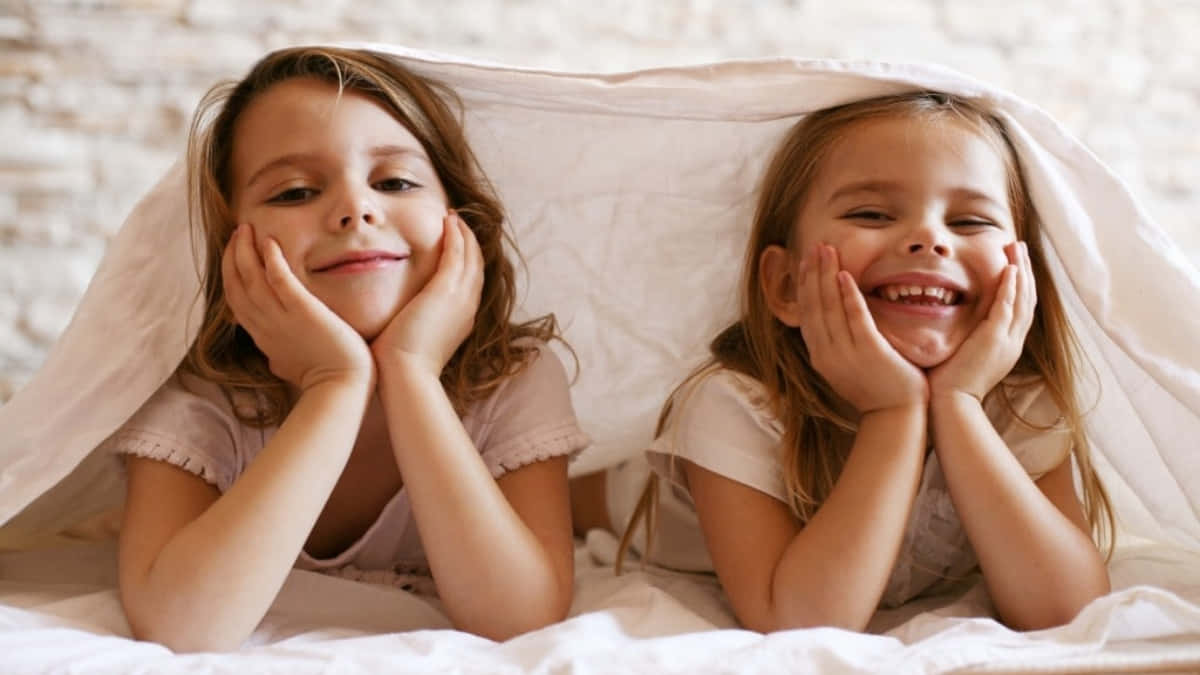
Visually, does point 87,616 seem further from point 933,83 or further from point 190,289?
point 933,83

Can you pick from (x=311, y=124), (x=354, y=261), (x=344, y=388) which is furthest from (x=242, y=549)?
(x=311, y=124)

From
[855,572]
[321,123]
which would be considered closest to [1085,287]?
[855,572]

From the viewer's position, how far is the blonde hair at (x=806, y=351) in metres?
1.00

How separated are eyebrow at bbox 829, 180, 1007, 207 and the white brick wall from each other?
704 mm

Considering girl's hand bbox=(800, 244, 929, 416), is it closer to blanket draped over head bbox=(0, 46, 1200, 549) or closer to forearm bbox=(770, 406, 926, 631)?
forearm bbox=(770, 406, 926, 631)

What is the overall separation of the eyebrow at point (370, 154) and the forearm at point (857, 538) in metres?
0.43

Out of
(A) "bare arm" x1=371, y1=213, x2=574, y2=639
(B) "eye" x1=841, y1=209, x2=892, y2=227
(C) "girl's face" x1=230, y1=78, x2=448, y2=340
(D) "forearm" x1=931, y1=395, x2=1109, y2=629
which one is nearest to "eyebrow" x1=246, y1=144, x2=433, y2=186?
(C) "girl's face" x1=230, y1=78, x2=448, y2=340

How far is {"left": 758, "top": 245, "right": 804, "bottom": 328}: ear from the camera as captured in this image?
1062 millimetres

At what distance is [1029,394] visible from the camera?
1.04 meters

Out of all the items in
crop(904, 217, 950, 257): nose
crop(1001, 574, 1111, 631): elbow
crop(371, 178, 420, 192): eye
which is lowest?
crop(1001, 574, 1111, 631): elbow

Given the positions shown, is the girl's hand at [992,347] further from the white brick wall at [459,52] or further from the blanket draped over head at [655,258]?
the white brick wall at [459,52]

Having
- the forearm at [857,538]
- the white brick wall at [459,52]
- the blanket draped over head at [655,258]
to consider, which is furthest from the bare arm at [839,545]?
the white brick wall at [459,52]

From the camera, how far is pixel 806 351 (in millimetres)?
1074

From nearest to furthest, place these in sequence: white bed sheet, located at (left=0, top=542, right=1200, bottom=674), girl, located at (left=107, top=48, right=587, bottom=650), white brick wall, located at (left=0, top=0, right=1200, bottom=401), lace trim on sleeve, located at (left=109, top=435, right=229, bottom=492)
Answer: white bed sheet, located at (left=0, top=542, right=1200, bottom=674) < girl, located at (left=107, top=48, right=587, bottom=650) < lace trim on sleeve, located at (left=109, top=435, right=229, bottom=492) < white brick wall, located at (left=0, top=0, right=1200, bottom=401)
